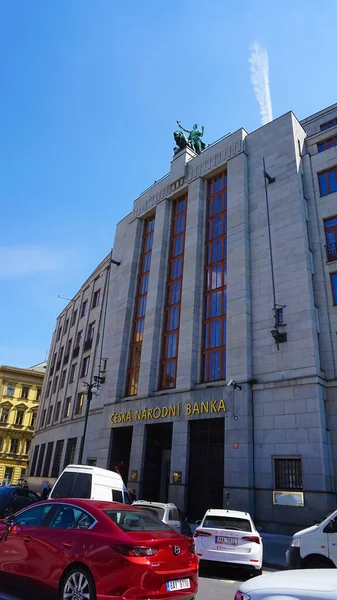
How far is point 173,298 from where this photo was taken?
89.8 feet

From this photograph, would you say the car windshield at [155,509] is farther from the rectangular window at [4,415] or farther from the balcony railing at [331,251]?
the rectangular window at [4,415]

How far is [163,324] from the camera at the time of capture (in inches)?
1067

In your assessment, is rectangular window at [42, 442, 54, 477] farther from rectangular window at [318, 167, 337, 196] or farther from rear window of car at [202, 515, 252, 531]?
rectangular window at [318, 167, 337, 196]

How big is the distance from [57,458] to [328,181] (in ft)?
101

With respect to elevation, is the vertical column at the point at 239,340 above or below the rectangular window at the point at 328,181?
below

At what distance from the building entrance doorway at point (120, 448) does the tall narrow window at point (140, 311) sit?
2491mm

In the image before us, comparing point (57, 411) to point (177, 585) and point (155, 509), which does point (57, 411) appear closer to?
point (155, 509)

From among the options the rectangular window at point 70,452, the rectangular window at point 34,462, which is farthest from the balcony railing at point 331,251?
the rectangular window at point 34,462

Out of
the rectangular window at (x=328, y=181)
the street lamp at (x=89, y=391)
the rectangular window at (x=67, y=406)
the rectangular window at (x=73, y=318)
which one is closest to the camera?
the street lamp at (x=89, y=391)

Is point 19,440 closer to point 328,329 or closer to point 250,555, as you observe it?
point 328,329

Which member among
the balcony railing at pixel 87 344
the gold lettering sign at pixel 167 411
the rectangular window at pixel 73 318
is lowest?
the gold lettering sign at pixel 167 411

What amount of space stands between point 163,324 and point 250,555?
18142 mm

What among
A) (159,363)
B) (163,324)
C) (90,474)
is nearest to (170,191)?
(163,324)

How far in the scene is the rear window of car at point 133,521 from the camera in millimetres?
5957
